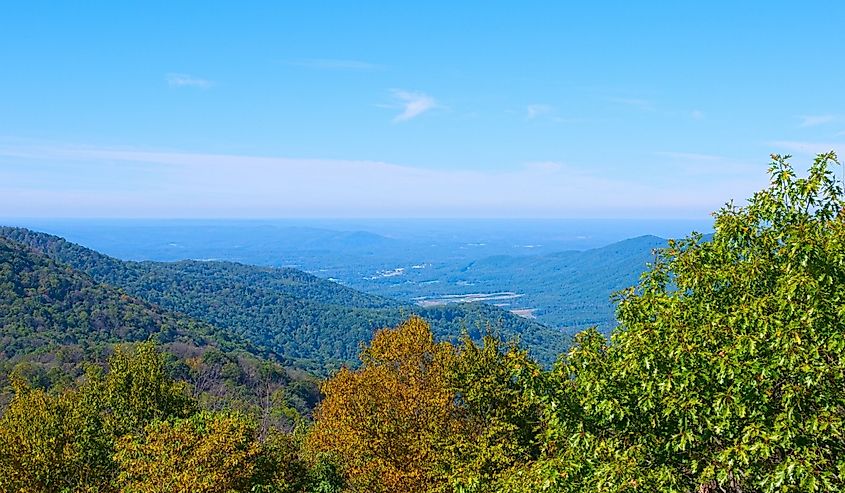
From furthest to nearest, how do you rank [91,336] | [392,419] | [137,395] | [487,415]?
1. [91,336]
2. [137,395]
3. [392,419]
4. [487,415]

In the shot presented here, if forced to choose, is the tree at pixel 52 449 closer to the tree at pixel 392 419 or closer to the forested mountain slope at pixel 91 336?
the tree at pixel 392 419

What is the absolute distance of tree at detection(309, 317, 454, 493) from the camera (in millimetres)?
18031

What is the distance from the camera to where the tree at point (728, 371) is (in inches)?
306

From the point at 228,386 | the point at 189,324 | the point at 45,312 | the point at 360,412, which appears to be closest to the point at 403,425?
the point at 360,412

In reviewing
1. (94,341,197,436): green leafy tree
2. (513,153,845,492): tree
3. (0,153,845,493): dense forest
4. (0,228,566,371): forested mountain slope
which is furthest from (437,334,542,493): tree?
(0,228,566,371): forested mountain slope

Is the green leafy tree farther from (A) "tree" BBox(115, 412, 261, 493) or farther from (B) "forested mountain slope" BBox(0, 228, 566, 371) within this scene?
(B) "forested mountain slope" BBox(0, 228, 566, 371)

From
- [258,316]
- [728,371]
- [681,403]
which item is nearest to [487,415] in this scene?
[681,403]

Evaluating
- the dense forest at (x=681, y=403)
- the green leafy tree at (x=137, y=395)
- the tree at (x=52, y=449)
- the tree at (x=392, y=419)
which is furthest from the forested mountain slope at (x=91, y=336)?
the dense forest at (x=681, y=403)

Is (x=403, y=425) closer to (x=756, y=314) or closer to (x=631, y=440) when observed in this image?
(x=631, y=440)

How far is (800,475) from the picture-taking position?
23.9 feet

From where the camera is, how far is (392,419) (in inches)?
743

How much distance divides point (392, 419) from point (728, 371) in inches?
490

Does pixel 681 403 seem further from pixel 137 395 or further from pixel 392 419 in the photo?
pixel 137 395

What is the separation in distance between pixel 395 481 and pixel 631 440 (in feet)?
32.9
